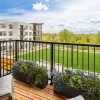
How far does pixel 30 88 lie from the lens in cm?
279

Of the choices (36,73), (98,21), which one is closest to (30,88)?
(36,73)

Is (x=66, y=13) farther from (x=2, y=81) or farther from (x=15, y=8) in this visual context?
(x=2, y=81)

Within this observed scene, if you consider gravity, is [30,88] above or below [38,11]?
below

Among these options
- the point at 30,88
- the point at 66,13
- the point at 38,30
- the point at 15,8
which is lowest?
the point at 30,88

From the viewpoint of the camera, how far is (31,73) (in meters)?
2.89

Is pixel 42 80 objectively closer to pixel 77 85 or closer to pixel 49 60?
pixel 49 60

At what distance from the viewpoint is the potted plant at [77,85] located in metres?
2.13

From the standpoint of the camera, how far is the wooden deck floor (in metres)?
2.39

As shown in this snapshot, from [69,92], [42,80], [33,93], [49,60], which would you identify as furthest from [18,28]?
[69,92]

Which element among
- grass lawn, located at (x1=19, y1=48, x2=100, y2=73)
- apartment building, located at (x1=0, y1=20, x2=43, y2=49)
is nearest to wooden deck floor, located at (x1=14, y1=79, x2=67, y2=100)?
grass lawn, located at (x1=19, y1=48, x2=100, y2=73)

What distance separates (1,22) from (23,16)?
1.96 metres

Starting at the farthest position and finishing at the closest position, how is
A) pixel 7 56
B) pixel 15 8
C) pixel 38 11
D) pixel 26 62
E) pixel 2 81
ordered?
1. pixel 15 8
2. pixel 38 11
3. pixel 7 56
4. pixel 26 62
5. pixel 2 81

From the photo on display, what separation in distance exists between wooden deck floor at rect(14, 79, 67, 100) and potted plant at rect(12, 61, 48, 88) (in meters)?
0.12

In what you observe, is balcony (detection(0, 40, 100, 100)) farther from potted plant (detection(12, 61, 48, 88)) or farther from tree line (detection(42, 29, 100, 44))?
tree line (detection(42, 29, 100, 44))
